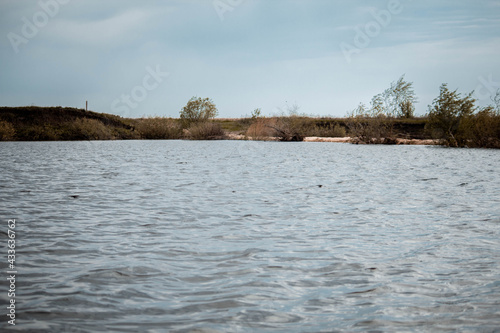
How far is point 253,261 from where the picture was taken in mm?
5281

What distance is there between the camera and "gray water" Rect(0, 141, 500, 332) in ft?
12.0

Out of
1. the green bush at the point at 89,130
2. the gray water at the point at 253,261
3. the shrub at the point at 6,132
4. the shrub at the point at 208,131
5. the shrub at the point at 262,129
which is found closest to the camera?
the gray water at the point at 253,261

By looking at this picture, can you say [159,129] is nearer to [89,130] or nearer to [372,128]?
[89,130]

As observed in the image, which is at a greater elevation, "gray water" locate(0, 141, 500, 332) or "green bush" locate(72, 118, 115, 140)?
"green bush" locate(72, 118, 115, 140)

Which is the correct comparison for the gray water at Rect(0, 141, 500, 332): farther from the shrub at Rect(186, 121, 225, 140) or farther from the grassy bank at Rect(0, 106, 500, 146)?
the shrub at Rect(186, 121, 225, 140)

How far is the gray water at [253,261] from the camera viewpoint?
3672 millimetres

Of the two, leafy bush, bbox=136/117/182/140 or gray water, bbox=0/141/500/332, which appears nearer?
gray water, bbox=0/141/500/332

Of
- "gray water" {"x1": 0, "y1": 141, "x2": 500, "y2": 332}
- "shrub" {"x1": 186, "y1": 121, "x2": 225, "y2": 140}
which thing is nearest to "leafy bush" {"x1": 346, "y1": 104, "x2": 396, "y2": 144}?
"shrub" {"x1": 186, "y1": 121, "x2": 225, "y2": 140}

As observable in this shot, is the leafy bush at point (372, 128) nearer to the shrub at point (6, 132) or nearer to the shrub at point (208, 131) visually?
the shrub at point (208, 131)

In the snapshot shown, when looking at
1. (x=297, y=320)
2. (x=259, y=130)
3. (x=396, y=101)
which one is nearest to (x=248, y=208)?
(x=297, y=320)

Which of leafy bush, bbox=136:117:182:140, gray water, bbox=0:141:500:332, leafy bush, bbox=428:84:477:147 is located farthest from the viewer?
leafy bush, bbox=136:117:182:140

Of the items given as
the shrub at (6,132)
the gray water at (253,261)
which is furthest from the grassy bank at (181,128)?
the gray water at (253,261)

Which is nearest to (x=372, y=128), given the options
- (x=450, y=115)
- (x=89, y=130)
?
(x=450, y=115)

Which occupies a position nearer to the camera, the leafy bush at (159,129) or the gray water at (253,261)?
the gray water at (253,261)
